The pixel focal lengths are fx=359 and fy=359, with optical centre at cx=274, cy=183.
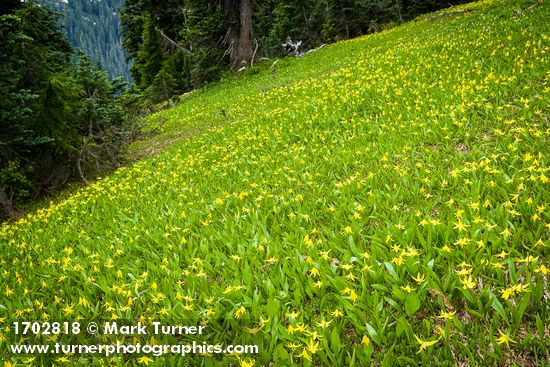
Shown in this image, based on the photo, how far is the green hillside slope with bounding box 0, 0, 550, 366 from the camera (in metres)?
2.49

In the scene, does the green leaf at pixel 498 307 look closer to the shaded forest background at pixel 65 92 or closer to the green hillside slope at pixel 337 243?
the green hillside slope at pixel 337 243

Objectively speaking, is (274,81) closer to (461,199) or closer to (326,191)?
(326,191)

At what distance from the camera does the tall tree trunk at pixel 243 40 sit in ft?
70.7

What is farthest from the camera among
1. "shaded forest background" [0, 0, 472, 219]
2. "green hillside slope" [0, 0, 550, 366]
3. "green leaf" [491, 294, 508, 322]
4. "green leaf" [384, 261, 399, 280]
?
"shaded forest background" [0, 0, 472, 219]

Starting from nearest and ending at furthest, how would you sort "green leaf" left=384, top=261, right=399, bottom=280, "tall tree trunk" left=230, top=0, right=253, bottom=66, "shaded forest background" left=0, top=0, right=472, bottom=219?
"green leaf" left=384, top=261, right=399, bottom=280
"shaded forest background" left=0, top=0, right=472, bottom=219
"tall tree trunk" left=230, top=0, right=253, bottom=66

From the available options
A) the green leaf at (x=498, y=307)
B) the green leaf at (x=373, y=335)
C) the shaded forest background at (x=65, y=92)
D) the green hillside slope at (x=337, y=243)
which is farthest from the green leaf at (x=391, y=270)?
the shaded forest background at (x=65, y=92)

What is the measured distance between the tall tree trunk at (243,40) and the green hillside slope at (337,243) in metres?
15.7

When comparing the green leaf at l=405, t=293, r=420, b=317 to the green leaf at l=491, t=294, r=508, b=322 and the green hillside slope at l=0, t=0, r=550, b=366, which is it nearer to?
A: the green hillside slope at l=0, t=0, r=550, b=366

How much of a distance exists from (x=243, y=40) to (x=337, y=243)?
825 inches

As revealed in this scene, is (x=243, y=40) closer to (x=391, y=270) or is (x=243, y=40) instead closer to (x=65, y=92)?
(x=65, y=92)

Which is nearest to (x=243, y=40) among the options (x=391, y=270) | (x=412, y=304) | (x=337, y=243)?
(x=337, y=243)

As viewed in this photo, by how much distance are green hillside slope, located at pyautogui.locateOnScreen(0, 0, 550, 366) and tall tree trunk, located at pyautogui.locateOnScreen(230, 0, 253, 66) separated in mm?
15712

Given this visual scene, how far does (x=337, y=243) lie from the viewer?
352 centimetres

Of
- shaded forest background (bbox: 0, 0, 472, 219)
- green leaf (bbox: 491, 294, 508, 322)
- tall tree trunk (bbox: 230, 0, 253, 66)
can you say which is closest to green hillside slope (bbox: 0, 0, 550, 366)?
green leaf (bbox: 491, 294, 508, 322)
